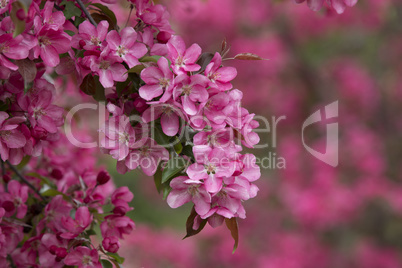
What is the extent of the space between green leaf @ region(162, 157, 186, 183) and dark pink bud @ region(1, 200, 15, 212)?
0.43 meters

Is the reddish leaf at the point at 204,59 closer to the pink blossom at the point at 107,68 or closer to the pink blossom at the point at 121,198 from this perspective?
the pink blossom at the point at 107,68

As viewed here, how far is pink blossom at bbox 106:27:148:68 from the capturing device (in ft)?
3.21

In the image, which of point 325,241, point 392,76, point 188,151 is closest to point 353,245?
point 325,241

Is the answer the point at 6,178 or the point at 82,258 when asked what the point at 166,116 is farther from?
the point at 6,178

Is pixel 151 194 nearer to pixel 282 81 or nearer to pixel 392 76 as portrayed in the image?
pixel 282 81

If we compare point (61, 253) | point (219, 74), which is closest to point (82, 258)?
point (61, 253)

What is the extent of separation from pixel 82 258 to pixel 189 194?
296mm

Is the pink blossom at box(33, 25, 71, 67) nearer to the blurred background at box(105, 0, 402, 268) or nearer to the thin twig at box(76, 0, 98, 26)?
the thin twig at box(76, 0, 98, 26)

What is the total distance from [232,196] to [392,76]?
3333 mm

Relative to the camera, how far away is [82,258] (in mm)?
1077

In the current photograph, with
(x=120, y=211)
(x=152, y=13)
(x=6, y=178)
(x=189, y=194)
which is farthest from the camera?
(x=6, y=178)

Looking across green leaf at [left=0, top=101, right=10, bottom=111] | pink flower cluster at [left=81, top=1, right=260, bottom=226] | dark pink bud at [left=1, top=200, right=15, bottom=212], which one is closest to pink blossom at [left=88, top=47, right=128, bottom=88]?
pink flower cluster at [left=81, top=1, right=260, bottom=226]

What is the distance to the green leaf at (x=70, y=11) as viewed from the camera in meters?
1.03

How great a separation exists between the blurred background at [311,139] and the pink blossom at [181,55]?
6.70 ft
